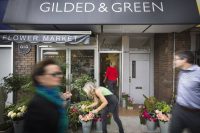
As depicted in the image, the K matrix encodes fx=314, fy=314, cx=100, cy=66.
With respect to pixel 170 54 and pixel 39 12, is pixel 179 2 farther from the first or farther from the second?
pixel 39 12

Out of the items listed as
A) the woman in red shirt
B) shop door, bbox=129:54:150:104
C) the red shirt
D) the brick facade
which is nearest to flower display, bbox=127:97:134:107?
shop door, bbox=129:54:150:104

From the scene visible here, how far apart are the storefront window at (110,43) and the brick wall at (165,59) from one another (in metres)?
1.45

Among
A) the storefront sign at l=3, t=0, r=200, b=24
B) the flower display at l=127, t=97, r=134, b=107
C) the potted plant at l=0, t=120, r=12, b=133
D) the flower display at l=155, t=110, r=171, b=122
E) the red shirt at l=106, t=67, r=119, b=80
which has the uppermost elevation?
the storefront sign at l=3, t=0, r=200, b=24

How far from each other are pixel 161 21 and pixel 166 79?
106 inches

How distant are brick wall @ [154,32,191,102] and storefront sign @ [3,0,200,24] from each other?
162 cm

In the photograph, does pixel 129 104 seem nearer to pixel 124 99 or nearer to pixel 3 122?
pixel 124 99

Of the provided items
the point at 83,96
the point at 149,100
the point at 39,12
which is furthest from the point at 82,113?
the point at 39,12

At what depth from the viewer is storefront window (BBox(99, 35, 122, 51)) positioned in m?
12.3

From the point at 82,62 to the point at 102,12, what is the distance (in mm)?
2813

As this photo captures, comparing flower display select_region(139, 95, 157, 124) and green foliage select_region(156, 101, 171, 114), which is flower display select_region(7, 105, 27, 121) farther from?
green foliage select_region(156, 101, 171, 114)

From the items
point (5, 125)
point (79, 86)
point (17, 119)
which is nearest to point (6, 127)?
point (5, 125)

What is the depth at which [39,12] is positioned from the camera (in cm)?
941

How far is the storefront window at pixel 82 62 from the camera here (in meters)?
11.6

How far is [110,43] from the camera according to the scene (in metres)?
12.3
